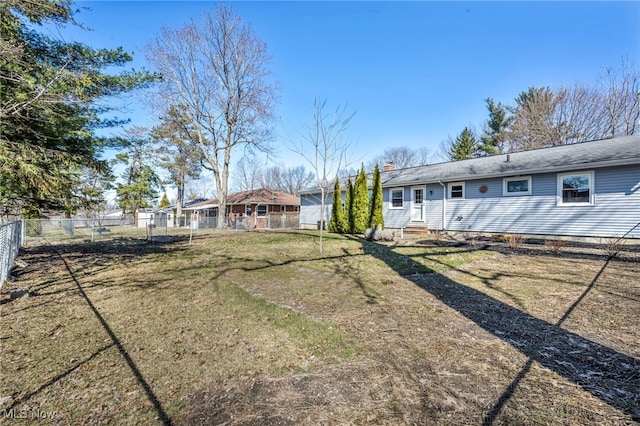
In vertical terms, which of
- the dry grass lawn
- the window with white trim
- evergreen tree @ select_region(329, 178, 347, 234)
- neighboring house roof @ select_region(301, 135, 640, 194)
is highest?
neighboring house roof @ select_region(301, 135, 640, 194)

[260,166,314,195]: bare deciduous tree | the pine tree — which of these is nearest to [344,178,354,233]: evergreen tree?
[260,166,314,195]: bare deciduous tree

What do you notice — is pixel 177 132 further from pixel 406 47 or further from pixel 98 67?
pixel 406 47

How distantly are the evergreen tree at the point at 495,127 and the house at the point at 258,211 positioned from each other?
70.6 feet

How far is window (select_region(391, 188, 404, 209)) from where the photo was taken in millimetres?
16422

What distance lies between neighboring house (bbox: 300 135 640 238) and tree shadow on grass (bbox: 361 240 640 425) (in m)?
7.66

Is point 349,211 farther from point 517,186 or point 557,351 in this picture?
point 557,351

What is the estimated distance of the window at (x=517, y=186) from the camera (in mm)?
12086

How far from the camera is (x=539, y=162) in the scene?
39.8 feet

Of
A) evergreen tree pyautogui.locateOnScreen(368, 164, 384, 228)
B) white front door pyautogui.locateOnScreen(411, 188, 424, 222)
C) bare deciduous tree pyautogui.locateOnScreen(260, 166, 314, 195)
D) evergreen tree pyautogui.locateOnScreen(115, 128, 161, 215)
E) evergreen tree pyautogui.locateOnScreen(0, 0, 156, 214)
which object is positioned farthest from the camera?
bare deciduous tree pyautogui.locateOnScreen(260, 166, 314, 195)

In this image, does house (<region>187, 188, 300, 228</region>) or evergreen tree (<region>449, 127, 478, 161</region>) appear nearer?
house (<region>187, 188, 300, 228</region>)

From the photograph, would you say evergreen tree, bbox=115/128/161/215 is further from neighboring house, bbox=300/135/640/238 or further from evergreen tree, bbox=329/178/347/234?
neighboring house, bbox=300/135/640/238

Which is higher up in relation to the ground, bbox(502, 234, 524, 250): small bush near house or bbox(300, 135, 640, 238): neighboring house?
bbox(300, 135, 640, 238): neighboring house

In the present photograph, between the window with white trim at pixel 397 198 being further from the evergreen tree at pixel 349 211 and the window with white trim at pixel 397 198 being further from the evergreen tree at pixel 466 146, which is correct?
the evergreen tree at pixel 466 146

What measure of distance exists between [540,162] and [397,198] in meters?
6.76
